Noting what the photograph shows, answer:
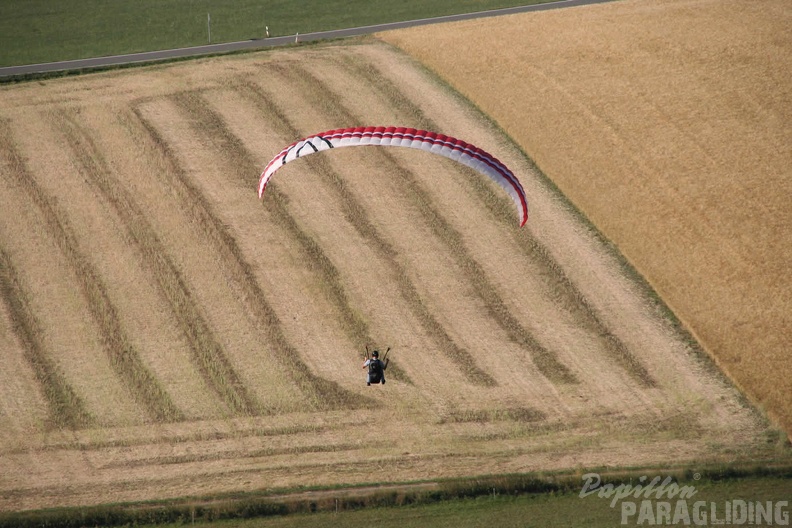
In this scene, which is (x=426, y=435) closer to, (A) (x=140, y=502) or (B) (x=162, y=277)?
(A) (x=140, y=502)

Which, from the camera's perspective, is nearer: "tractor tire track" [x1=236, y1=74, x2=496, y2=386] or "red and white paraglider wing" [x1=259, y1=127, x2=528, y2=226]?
"red and white paraglider wing" [x1=259, y1=127, x2=528, y2=226]

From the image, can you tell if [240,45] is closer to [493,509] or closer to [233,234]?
[233,234]

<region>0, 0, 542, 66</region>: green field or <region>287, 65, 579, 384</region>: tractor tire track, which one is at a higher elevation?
<region>0, 0, 542, 66</region>: green field

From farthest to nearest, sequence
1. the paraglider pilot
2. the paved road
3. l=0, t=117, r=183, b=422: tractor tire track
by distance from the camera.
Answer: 1. the paved road
2. l=0, t=117, r=183, b=422: tractor tire track
3. the paraglider pilot

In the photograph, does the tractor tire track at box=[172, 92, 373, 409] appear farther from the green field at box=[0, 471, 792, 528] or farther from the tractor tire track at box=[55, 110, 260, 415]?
the green field at box=[0, 471, 792, 528]

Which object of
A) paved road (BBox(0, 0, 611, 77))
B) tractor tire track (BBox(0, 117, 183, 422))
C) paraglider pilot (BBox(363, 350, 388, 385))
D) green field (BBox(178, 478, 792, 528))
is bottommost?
green field (BBox(178, 478, 792, 528))

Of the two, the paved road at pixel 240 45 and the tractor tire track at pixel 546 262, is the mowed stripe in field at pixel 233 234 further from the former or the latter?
the tractor tire track at pixel 546 262

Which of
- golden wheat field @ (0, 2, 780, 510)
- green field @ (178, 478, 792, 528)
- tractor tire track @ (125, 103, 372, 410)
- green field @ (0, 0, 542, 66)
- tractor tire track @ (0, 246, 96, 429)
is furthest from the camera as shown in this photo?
green field @ (0, 0, 542, 66)

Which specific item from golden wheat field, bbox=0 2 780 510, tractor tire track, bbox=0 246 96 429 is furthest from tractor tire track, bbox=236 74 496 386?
tractor tire track, bbox=0 246 96 429

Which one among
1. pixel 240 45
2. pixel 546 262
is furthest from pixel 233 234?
pixel 240 45
